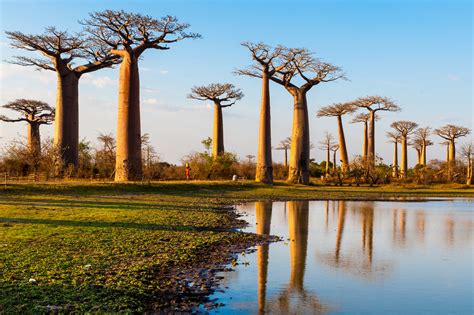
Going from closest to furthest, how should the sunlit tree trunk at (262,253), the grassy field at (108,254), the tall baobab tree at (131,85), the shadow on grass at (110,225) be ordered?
the grassy field at (108,254) < the sunlit tree trunk at (262,253) < the shadow on grass at (110,225) < the tall baobab tree at (131,85)

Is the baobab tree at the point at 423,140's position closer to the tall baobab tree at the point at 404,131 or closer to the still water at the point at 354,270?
the tall baobab tree at the point at 404,131

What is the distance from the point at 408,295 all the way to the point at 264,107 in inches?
1087

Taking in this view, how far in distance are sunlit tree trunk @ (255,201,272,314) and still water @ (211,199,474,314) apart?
1 cm

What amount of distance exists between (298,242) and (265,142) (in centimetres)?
2319

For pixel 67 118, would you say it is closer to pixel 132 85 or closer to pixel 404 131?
pixel 132 85

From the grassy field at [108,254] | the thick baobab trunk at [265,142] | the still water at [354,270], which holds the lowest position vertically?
the still water at [354,270]

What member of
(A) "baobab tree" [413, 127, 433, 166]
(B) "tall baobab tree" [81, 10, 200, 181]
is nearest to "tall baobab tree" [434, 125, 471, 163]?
(A) "baobab tree" [413, 127, 433, 166]

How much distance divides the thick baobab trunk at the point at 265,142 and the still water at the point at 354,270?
61.4ft

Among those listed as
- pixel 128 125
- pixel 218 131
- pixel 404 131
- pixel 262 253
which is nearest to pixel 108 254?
pixel 262 253

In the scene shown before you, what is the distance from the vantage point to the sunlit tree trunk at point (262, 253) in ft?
20.1

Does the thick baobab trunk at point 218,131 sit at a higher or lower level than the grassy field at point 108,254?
higher

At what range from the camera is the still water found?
5.91 metres

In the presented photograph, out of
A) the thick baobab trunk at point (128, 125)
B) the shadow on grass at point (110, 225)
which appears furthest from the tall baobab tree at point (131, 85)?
the shadow on grass at point (110, 225)

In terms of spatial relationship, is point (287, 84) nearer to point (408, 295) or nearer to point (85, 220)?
point (85, 220)
